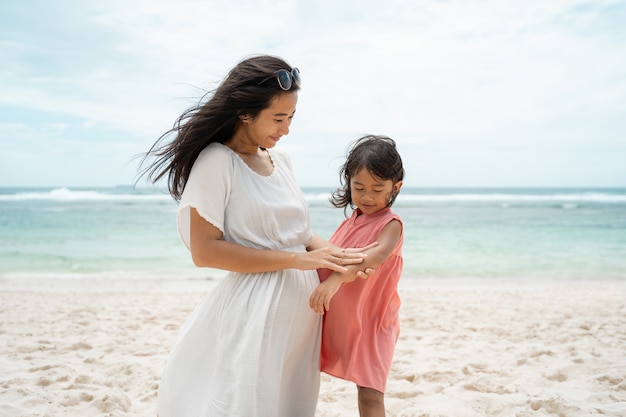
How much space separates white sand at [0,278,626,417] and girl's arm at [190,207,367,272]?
184 cm

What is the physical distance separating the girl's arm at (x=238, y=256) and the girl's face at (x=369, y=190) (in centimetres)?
41

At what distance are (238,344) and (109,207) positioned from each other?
28.2m

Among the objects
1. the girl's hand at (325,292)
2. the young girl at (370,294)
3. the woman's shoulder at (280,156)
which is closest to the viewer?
the girl's hand at (325,292)

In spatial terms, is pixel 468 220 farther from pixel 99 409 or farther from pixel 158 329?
pixel 99 409

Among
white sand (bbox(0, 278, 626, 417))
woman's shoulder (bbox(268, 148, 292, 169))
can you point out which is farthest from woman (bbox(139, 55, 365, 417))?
white sand (bbox(0, 278, 626, 417))

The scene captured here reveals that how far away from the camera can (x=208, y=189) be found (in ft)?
7.05

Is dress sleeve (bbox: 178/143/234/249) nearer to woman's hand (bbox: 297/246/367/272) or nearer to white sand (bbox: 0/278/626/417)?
woman's hand (bbox: 297/246/367/272)

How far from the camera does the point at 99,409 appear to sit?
354cm

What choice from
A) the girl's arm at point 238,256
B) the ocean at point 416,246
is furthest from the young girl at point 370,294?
the ocean at point 416,246

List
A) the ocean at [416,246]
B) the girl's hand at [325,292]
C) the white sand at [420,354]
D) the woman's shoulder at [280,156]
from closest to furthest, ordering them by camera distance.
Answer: the girl's hand at [325,292]
the woman's shoulder at [280,156]
the white sand at [420,354]
the ocean at [416,246]

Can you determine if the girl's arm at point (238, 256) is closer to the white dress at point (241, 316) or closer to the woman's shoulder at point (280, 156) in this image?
the white dress at point (241, 316)

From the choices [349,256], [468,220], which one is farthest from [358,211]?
[468,220]

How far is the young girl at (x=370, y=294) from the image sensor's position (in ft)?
7.95

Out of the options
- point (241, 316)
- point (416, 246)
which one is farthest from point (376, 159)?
point (416, 246)
